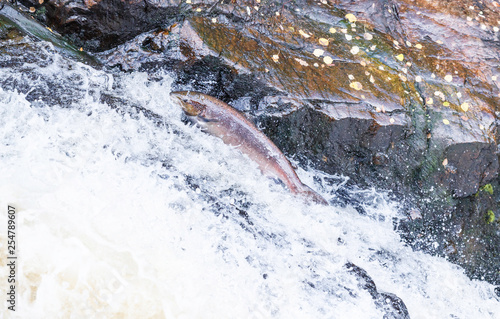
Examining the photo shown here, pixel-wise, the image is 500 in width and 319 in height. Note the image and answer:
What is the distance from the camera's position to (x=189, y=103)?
16.1 ft

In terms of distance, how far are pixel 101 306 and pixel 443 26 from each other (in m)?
6.29

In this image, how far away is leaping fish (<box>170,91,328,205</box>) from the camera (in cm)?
470

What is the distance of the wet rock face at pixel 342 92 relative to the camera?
5.19 metres

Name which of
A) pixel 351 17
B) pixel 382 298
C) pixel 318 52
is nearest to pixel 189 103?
pixel 318 52

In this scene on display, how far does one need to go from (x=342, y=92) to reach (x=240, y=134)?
1.58m

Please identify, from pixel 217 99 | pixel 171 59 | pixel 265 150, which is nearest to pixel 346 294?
pixel 265 150

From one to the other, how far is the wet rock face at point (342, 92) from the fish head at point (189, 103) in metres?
0.42

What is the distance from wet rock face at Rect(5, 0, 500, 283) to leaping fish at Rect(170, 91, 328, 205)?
0.39 m

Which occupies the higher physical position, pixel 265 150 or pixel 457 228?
pixel 265 150

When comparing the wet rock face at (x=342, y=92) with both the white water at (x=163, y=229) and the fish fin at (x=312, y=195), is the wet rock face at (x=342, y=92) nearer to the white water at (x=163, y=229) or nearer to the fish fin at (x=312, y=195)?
the white water at (x=163, y=229)

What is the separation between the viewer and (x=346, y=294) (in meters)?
4.09

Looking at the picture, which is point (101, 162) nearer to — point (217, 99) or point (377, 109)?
point (217, 99)

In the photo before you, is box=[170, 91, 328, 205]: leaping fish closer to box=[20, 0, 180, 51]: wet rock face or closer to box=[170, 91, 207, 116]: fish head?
box=[170, 91, 207, 116]: fish head

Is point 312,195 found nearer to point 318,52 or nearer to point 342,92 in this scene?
point 342,92
